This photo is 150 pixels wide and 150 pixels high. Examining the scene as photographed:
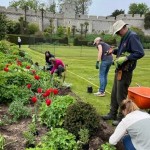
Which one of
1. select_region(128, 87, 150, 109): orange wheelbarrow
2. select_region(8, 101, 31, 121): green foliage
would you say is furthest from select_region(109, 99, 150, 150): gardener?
select_region(8, 101, 31, 121): green foliage

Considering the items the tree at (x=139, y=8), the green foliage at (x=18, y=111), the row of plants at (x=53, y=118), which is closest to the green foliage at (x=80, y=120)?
the row of plants at (x=53, y=118)

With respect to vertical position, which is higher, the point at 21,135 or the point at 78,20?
the point at 78,20

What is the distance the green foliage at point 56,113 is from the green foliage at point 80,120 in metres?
0.30

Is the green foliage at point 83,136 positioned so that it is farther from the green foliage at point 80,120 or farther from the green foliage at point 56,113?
the green foliage at point 56,113

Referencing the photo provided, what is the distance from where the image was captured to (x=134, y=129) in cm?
458

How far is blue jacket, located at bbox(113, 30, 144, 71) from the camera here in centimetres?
674

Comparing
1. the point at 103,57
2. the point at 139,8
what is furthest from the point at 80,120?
the point at 139,8

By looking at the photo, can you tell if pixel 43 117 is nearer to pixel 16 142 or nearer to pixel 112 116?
pixel 16 142

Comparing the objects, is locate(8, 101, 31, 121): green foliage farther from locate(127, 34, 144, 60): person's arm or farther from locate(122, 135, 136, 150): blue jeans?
locate(122, 135, 136, 150): blue jeans

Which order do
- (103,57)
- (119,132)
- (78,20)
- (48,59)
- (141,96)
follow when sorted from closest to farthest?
(119,132), (141,96), (103,57), (48,59), (78,20)

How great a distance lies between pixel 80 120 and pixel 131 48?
1952 millimetres

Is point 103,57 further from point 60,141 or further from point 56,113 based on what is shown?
point 60,141

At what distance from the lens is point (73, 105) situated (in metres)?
5.81

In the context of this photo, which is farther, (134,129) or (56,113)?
(56,113)
